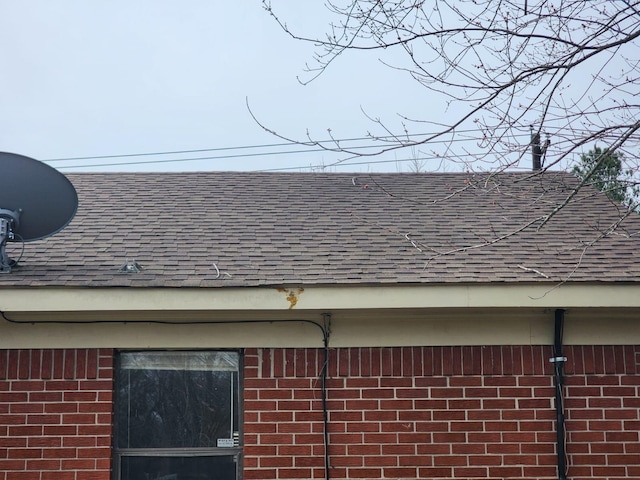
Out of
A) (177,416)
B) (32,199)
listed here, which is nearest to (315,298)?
(177,416)

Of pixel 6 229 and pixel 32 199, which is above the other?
pixel 32 199

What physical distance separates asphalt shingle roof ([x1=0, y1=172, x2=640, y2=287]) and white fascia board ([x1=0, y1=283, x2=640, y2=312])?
75mm

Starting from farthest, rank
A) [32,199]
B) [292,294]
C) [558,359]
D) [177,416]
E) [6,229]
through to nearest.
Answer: [32,199] < [6,229] < [177,416] < [558,359] < [292,294]

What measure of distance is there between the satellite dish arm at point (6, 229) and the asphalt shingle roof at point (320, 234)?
0.40 feet

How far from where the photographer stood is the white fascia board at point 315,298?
681cm

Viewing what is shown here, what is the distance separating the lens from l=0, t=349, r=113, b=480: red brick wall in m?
7.04

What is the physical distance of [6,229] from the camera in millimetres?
7422

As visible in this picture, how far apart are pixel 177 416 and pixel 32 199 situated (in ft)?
7.14

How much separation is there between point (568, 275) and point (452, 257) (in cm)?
95

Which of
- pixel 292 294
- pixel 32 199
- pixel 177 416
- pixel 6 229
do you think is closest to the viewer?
pixel 292 294

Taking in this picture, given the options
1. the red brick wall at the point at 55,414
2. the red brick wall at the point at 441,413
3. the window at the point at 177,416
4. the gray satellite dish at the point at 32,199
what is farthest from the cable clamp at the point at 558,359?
the gray satellite dish at the point at 32,199

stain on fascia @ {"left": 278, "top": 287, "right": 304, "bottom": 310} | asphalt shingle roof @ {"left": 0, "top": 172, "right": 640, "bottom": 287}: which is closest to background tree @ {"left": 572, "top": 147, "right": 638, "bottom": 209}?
asphalt shingle roof @ {"left": 0, "top": 172, "right": 640, "bottom": 287}

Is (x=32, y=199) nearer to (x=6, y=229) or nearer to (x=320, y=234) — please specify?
(x=6, y=229)

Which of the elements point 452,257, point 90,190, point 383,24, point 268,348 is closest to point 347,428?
point 268,348
